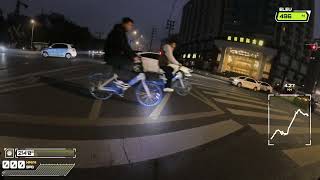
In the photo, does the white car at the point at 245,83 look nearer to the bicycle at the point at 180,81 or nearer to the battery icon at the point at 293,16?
the battery icon at the point at 293,16

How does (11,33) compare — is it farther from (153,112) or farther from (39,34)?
(153,112)

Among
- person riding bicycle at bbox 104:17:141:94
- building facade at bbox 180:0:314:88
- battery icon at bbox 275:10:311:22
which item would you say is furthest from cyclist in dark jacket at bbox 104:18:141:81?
building facade at bbox 180:0:314:88

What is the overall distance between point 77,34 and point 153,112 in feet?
331

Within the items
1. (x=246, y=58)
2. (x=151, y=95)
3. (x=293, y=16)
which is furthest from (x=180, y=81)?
(x=246, y=58)

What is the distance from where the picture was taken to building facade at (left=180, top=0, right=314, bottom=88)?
8231cm

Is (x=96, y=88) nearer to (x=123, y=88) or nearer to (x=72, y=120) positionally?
(x=123, y=88)

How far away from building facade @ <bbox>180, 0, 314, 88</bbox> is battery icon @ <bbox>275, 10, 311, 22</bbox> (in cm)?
4174

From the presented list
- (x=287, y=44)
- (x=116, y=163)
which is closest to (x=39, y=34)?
(x=287, y=44)

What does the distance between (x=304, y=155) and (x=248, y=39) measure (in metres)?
77.8

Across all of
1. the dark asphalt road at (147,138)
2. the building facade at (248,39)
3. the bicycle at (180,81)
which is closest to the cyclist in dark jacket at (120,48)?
the dark asphalt road at (147,138)

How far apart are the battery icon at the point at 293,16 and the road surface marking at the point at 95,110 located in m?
10.6

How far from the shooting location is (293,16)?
16.9 meters

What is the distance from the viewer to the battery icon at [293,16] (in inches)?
653

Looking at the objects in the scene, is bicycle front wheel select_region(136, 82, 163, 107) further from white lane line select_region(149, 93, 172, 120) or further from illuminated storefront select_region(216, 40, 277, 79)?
illuminated storefront select_region(216, 40, 277, 79)
